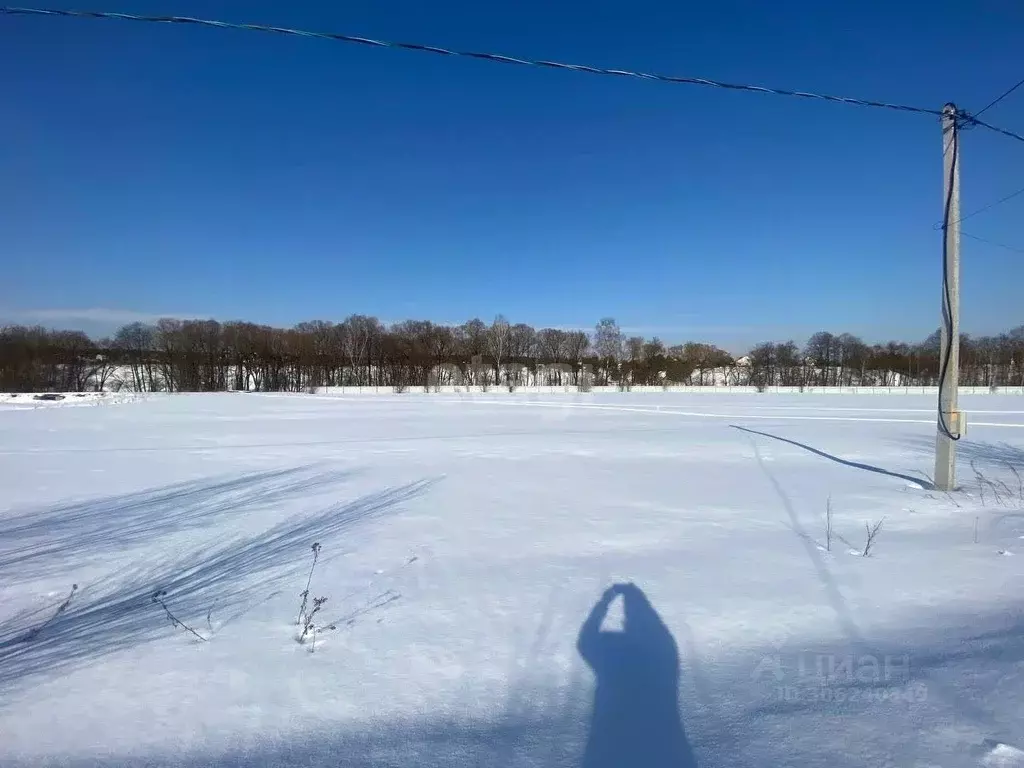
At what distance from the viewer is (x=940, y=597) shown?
379cm

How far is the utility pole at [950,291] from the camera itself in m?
6.75

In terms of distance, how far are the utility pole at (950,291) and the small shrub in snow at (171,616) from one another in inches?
315

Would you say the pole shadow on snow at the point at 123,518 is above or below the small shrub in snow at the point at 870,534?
below

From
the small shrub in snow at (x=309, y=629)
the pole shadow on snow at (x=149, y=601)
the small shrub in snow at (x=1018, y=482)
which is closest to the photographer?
the pole shadow on snow at (x=149, y=601)

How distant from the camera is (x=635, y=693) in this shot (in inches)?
108

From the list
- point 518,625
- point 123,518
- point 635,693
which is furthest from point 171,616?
point 123,518

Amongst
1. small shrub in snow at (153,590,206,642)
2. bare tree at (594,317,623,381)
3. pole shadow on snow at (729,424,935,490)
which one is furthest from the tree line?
small shrub in snow at (153,590,206,642)

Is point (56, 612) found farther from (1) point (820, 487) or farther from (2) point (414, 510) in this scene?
(1) point (820, 487)

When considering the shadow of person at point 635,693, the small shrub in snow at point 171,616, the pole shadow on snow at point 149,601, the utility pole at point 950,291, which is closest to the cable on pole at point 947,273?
the utility pole at point 950,291

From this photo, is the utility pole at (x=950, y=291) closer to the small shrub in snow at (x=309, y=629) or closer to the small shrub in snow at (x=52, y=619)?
the small shrub in snow at (x=309, y=629)

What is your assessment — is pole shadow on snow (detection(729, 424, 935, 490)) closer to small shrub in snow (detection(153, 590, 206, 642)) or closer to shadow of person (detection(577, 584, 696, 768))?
shadow of person (detection(577, 584, 696, 768))

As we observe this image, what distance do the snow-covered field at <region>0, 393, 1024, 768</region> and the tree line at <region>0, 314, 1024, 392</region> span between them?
51378 mm

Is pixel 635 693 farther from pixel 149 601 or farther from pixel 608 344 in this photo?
pixel 608 344

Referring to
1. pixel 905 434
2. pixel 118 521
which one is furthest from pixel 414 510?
pixel 905 434
